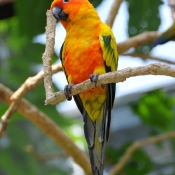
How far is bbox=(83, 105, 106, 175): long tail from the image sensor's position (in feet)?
3.27

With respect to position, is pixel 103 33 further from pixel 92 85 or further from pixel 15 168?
pixel 15 168

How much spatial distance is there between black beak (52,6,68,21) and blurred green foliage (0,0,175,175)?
38 centimetres

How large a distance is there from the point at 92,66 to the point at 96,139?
0.56 feet

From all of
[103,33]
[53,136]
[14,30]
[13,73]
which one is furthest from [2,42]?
[103,33]

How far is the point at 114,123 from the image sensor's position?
8.11 ft

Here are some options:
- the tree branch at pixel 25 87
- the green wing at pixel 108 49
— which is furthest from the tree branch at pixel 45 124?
the green wing at pixel 108 49

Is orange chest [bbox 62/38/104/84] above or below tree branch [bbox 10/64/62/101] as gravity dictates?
above

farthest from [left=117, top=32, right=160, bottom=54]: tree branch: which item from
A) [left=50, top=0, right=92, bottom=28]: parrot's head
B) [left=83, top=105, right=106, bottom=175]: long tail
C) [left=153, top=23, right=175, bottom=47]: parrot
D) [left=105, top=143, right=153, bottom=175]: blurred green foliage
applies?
[left=105, top=143, right=153, bottom=175]: blurred green foliage

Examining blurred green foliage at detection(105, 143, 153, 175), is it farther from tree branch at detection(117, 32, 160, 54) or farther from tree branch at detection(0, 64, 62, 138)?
tree branch at detection(0, 64, 62, 138)

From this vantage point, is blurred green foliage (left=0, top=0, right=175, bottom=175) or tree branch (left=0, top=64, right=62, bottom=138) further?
blurred green foliage (left=0, top=0, right=175, bottom=175)

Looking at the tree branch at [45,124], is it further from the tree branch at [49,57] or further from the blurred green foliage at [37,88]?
the tree branch at [49,57]

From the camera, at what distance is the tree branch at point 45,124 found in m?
1.25

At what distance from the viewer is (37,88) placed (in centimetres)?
155

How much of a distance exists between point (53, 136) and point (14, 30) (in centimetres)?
61
